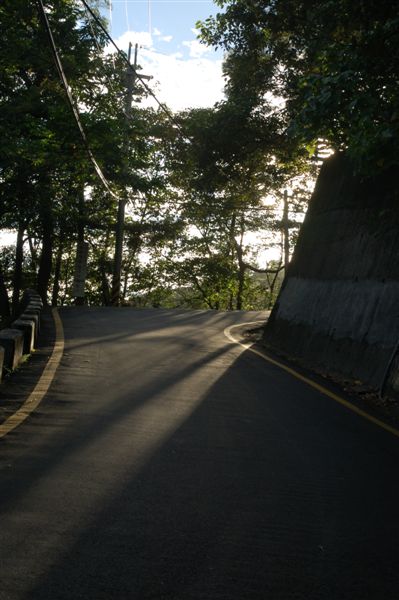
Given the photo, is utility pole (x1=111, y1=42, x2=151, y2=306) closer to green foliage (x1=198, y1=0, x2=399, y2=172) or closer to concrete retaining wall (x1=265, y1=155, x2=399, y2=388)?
concrete retaining wall (x1=265, y1=155, x2=399, y2=388)

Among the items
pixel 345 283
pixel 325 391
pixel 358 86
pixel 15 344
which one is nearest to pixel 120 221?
pixel 345 283

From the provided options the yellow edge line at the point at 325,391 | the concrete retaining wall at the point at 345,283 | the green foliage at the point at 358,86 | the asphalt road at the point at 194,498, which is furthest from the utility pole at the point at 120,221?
the asphalt road at the point at 194,498

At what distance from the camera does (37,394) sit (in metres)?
8.61

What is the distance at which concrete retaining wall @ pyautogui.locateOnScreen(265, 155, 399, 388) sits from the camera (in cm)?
1180

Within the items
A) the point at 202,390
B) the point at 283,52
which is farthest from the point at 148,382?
the point at 283,52

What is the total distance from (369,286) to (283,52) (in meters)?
8.48

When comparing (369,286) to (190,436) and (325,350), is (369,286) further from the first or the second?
(190,436)

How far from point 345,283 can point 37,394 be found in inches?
294

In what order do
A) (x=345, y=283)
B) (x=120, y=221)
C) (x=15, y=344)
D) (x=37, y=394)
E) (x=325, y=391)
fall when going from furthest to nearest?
(x=120, y=221) < (x=345, y=283) < (x=325, y=391) < (x=15, y=344) < (x=37, y=394)

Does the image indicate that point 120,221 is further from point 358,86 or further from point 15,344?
point 358,86

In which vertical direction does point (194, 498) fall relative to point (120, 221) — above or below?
below

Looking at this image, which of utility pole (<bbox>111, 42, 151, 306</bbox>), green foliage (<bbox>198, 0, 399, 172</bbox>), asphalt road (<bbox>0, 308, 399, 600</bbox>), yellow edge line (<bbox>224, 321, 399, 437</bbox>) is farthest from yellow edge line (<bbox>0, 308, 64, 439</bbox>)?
utility pole (<bbox>111, 42, 151, 306</bbox>)

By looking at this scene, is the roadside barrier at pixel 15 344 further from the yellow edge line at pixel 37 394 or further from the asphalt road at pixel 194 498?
the asphalt road at pixel 194 498

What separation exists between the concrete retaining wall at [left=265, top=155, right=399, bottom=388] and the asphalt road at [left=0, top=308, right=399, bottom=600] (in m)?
2.25
